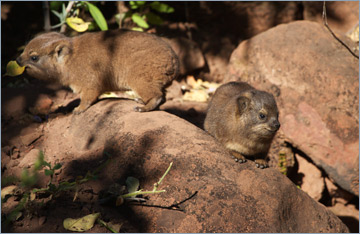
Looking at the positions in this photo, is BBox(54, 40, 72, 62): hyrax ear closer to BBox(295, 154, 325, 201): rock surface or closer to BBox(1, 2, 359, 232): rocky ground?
BBox(1, 2, 359, 232): rocky ground

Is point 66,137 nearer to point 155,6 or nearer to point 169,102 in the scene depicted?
point 169,102

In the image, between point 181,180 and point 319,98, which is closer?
point 181,180

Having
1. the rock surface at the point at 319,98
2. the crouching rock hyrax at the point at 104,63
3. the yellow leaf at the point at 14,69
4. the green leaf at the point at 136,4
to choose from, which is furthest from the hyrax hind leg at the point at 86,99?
the rock surface at the point at 319,98

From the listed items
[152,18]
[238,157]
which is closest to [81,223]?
[238,157]

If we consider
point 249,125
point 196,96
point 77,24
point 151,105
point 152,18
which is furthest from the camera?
point 196,96

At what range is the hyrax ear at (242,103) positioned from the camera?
14.5 ft

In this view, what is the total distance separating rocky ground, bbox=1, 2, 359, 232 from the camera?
3307 mm

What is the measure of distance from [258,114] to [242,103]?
0.26 meters

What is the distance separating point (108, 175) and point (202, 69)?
508 cm

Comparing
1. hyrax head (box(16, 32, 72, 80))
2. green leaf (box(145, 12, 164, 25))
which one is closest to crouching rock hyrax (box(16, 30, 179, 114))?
hyrax head (box(16, 32, 72, 80))

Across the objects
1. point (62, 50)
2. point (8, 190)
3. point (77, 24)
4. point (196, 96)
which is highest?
point (77, 24)

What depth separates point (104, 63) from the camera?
5.51 metres

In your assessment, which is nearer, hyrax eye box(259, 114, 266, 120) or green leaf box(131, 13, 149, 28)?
hyrax eye box(259, 114, 266, 120)

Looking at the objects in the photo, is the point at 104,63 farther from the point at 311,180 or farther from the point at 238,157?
the point at 311,180
